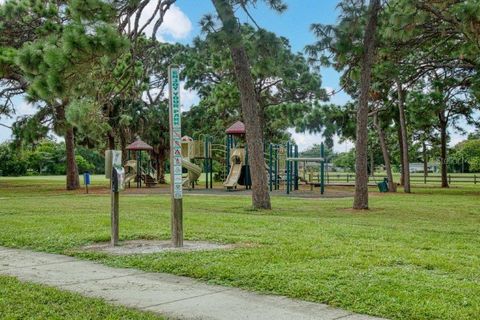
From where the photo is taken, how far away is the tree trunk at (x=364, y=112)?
15.0 m

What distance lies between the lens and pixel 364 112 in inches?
591

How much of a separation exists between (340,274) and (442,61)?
17.3 m

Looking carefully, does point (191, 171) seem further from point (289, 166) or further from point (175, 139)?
point (175, 139)

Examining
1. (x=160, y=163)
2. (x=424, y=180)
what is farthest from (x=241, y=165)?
(x=424, y=180)

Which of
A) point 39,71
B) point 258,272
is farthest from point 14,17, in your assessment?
point 258,272

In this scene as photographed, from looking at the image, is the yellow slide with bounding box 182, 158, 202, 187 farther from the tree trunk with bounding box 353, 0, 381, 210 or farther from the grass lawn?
the grass lawn

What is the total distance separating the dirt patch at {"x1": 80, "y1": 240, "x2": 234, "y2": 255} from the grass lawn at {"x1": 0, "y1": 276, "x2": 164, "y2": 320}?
2.14 metres

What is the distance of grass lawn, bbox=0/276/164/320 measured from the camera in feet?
14.4

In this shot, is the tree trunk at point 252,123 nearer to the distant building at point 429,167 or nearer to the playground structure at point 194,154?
the playground structure at point 194,154

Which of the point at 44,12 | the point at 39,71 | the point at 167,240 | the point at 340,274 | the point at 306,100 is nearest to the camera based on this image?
the point at 340,274

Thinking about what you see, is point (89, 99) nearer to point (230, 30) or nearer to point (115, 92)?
point (115, 92)

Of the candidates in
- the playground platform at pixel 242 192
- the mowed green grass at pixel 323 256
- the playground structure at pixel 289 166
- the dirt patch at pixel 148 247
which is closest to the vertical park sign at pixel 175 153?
the dirt patch at pixel 148 247

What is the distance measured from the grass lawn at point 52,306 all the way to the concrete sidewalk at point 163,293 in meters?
0.17

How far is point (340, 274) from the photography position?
5.59 metres
